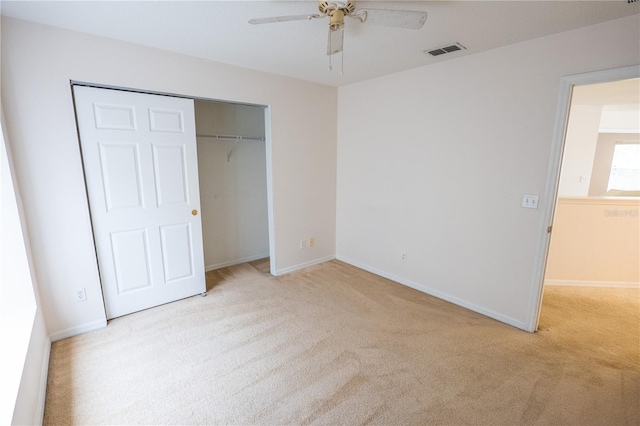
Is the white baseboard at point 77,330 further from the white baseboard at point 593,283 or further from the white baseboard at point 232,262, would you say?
the white baseboard at point 593,283

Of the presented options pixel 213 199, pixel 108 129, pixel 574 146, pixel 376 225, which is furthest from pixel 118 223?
pixel 574 146

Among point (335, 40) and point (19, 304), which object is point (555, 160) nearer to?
point (335, 40)

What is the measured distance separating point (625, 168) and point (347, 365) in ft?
22.5

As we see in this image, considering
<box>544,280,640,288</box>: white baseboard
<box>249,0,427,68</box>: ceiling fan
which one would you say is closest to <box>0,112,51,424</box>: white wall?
<box>249,0,427,68</box>: ceiling fan

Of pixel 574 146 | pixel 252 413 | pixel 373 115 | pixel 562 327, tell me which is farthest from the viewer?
pixel 574 146

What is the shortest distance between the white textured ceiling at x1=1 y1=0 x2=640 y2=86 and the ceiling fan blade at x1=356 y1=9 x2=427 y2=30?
0.23 m

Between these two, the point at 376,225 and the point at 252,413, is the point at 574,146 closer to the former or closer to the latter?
the point at 376,225

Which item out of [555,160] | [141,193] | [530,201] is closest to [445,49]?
[555,160]

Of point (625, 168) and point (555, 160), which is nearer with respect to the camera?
point (555, 160)

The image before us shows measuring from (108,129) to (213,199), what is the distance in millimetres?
1578

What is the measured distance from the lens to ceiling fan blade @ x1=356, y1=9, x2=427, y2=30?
1614 millimetres

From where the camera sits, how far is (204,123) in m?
3.72

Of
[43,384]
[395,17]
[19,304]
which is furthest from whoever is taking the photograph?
[19,304]

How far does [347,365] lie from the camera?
213 centimetres
